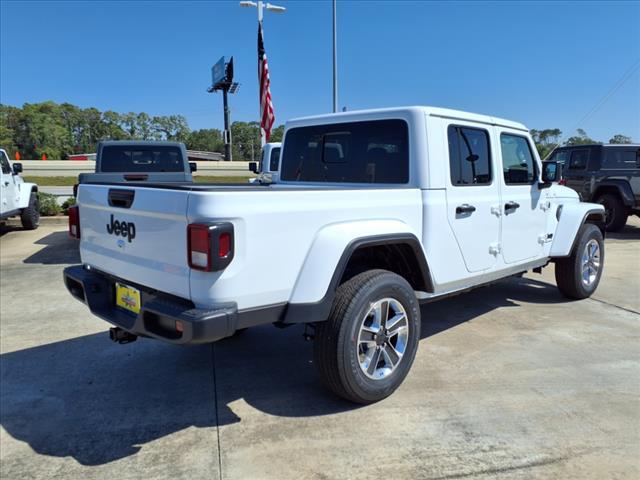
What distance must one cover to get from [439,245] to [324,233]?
1.12 meters

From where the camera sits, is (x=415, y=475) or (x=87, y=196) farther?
(x=87, y=196)

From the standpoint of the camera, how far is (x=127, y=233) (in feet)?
9.72

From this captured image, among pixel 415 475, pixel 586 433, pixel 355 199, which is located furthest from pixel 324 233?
pixel 586 433

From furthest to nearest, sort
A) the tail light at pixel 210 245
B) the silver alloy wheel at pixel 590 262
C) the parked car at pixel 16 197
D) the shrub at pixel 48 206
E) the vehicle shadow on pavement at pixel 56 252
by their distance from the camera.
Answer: the shrub at pixel 48 206, the parked car at pixel 16 197, the vehicle shadow on pavement at pixel 56 252, the silver alloy wheel at pixel 590 262, the tail light at pixel 210 245

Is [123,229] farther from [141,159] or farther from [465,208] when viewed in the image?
[141,159]

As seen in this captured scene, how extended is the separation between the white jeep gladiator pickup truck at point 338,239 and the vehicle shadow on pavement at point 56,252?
16.8 feet

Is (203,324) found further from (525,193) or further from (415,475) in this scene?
(525,193)

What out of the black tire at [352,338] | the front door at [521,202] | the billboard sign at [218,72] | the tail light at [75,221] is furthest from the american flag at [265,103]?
the billboard sign at [218,72]

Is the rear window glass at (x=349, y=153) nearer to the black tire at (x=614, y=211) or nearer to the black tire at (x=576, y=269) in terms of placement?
the black tire at (x=576, y=269)

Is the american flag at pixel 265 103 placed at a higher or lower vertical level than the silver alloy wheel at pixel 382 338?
higher

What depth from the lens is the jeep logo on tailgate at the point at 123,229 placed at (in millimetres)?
2909

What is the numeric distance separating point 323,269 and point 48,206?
41.1 ft

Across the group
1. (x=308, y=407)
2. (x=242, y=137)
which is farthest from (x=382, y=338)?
(x=242, y=137)

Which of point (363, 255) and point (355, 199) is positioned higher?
point (355, 199)
